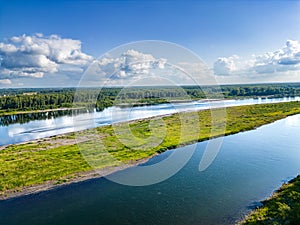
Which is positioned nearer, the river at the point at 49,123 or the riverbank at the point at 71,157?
the riverbank at the point at 71,157

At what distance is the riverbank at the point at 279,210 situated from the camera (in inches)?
477

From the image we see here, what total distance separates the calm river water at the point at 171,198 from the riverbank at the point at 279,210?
693mm

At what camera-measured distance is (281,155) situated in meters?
24.0

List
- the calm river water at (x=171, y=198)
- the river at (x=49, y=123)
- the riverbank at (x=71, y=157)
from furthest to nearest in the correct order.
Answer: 1. the river at (x=49, y=123)
2. the riverbank at (x=71, y=157)
3. the calm river water at (x=171, y=198)

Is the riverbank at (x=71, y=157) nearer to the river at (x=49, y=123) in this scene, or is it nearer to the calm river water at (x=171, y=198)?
the calm river water at (x=171, y=198)

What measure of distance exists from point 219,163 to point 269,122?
2499 centimetres

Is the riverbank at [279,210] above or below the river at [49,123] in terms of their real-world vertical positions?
above

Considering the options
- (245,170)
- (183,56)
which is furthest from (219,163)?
(183,56)

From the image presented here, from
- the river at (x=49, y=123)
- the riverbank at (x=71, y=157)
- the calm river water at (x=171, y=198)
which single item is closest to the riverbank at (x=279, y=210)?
the calm river water at (x=171, y=198)

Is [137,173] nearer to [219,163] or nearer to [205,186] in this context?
[205,186]

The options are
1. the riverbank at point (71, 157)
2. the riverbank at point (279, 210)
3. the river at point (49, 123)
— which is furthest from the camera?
the river at point (49, 123)

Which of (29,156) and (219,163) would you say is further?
(29,156)

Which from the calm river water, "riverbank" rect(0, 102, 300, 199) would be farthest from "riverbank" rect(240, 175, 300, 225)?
"riverbank" rect(0, 102, 300, 199)

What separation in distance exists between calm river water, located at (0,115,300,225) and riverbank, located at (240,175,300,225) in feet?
2.27
